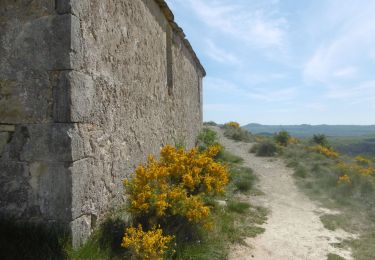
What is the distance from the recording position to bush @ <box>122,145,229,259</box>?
343 centimetres

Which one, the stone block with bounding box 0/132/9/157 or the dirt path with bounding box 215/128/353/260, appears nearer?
the stone block with bounding box 0/132/9/157

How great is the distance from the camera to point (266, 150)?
1378 centimetres

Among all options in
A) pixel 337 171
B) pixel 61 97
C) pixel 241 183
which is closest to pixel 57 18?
pixel 61 97

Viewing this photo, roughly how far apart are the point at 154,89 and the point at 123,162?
73.9 inches

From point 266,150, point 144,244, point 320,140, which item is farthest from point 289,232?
point 320,140

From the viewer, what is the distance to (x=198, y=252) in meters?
3.82

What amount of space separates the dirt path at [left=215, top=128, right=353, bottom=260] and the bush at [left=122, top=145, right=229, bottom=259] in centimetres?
80

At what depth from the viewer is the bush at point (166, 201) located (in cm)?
343

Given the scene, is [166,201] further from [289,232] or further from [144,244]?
[289,232]

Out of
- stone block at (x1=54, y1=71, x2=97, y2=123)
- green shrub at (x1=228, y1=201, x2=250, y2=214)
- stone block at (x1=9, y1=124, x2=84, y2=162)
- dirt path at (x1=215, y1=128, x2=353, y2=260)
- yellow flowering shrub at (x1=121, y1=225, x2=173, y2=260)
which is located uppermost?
stone block at (x1=54, y1=71, x2=97, y2=123)

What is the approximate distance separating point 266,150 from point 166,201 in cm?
1050

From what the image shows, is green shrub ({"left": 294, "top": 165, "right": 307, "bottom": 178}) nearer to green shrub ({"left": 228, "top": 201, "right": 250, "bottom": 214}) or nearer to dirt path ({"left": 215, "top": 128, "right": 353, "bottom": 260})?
dirt path ({"left": 215, "top": 128, "right": 353, "bottom": 260})

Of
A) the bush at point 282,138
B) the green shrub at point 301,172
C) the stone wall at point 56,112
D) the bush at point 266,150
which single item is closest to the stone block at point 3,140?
the stone wall at point 56,112

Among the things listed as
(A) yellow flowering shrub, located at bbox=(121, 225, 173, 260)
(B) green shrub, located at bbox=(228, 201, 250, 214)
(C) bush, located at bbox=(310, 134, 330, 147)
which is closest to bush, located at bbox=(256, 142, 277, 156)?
(C) bush, located at bbox=(310, 134, 330, 147)
